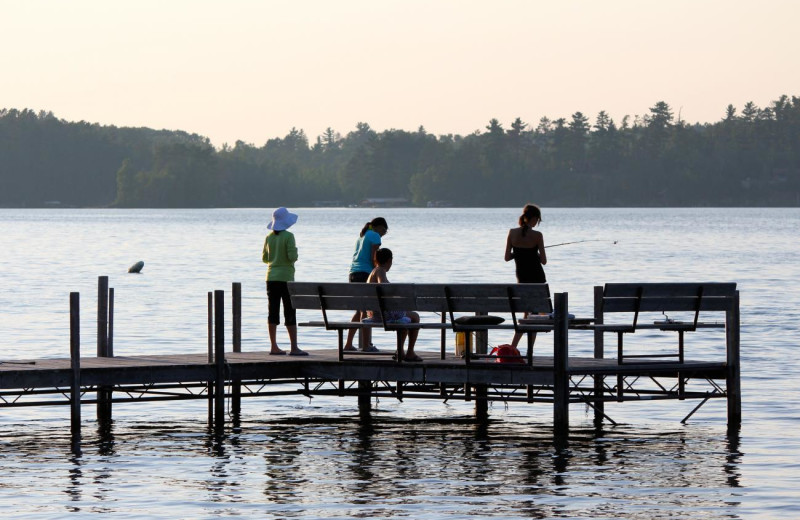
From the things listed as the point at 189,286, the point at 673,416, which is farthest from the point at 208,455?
the point at 189,286

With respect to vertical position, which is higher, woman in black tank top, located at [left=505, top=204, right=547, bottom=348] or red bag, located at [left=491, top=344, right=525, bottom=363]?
woman in black tank top, located at [left=505, top=204, right=547, bottom=348]

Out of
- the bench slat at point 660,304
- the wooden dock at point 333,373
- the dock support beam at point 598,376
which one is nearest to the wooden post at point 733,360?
the wooden dock at point 333,373

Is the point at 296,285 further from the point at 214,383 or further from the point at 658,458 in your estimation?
the point at 658,458

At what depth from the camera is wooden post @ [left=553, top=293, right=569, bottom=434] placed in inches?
656

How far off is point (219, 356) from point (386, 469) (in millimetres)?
3170

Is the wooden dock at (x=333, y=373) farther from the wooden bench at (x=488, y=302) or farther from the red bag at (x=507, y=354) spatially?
the wooden bench at (x=488, y=302)

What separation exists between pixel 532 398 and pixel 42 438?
564 centimetres

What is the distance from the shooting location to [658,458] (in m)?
16.9

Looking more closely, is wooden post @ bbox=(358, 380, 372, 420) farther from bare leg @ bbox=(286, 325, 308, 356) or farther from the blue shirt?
the blue shirt

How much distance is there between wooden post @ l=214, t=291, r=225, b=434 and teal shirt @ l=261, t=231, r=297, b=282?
73 cm

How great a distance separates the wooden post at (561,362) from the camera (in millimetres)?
16672

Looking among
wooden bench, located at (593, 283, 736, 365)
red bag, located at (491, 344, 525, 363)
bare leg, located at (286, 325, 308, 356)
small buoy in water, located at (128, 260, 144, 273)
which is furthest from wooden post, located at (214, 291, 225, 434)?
small buoy in water, located at (128, 260, 144, 273)

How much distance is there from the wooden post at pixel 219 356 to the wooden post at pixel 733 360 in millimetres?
5701

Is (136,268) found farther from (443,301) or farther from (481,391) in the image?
(443,301)
